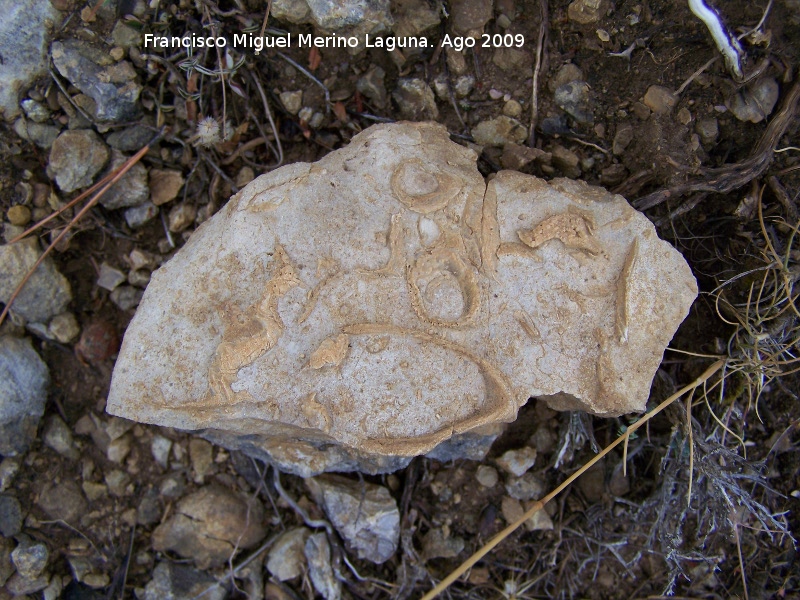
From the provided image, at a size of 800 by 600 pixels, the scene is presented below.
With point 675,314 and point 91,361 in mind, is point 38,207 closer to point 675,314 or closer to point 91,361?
point 91,361

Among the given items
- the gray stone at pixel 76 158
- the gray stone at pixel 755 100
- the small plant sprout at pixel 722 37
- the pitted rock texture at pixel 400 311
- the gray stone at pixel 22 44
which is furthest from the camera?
the gray stone at pixel 76 158

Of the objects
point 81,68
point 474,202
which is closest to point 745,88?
point 474,202

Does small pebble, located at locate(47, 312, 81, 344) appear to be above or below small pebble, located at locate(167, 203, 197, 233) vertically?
below

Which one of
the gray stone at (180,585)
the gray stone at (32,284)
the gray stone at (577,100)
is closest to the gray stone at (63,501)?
the gray stone at (180,585)

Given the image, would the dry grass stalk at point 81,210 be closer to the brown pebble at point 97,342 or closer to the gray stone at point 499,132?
the brown pebble at point 97,342

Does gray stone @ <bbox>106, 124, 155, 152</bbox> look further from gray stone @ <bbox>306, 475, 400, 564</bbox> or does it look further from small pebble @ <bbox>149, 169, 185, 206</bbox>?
gray stone @ <bbox>306, 475, 400, 564</bbox>

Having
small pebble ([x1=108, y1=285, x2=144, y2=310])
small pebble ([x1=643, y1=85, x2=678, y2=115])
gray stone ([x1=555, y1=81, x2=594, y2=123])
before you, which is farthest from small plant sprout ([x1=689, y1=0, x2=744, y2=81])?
small pebble ([x1=108, y1=285, x2=144, y2=310])
